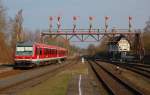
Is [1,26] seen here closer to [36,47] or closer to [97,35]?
[97,35]

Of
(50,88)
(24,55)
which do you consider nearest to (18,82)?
(50,88)

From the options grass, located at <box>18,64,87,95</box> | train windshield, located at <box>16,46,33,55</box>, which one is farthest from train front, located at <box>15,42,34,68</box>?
grass, located at <box>18,64,87,95</box>

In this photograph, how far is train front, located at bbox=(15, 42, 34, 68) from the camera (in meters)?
44.3

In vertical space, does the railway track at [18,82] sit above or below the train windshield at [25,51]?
below

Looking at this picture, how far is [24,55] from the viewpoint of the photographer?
147 feet

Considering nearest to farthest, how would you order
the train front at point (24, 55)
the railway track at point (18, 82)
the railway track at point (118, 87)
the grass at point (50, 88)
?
the grass at point (50, 88) → the railway track at point (118, 87) → the railway track at point (18, 82) → the train front at point (24, 55)

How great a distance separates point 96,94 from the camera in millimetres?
18984

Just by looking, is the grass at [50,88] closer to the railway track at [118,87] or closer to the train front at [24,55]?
the railway track at [118,87]

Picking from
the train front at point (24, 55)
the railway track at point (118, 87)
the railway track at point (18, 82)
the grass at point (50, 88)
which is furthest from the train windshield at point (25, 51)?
the grass at point (50, 88)

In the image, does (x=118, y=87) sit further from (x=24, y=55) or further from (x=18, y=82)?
(x=24, y=55)

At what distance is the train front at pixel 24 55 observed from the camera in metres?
44.3

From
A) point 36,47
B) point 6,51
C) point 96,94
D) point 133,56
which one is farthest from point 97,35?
point 96,94

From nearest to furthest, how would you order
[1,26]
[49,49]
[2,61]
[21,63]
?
[21,63]
[49,49]
[2,61]
[1,26]

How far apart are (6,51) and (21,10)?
788 cm
